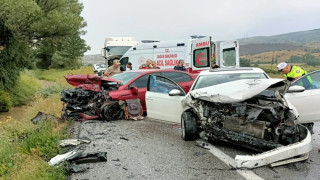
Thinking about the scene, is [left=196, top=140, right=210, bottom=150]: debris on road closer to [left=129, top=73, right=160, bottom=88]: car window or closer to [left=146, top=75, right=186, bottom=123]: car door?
[left=146, top=75, right=186, bottom=123]: car door

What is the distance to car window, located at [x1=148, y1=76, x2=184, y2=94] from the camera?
25.6 ft

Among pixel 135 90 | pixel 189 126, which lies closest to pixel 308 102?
pixel 189 126

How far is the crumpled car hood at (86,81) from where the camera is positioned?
9453 millimetres

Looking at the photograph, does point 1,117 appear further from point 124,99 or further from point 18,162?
point 18,162

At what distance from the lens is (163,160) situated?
5285mm

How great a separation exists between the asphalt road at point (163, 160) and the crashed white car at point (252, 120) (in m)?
0.22

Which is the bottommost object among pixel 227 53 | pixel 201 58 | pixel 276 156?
pixel 276 156

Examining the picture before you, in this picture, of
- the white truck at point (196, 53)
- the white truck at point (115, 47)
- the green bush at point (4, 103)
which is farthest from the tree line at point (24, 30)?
the white truck at point (196, 53)

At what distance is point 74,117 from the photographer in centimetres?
923

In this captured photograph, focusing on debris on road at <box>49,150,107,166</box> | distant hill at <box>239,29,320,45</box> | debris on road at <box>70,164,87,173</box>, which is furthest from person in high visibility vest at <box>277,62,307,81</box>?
distant hill at <box>239,29,320,45</box>

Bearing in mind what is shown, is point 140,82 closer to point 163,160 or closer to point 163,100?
point 163,100

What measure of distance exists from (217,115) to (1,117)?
19741 mm

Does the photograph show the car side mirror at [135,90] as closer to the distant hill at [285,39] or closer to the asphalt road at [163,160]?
the asphalt road at [163,160]

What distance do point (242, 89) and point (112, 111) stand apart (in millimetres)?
4599
